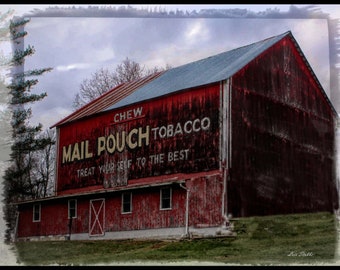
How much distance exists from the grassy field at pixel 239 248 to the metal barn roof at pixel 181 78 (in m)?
6.05

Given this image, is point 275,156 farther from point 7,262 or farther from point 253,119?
point 7,262

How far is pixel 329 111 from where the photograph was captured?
26953mm

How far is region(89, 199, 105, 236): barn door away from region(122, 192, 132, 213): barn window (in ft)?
4.06

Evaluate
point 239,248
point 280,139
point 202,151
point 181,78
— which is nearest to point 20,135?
point 202,151

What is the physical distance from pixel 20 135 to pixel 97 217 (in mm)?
5539

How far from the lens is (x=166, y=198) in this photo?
23281mm

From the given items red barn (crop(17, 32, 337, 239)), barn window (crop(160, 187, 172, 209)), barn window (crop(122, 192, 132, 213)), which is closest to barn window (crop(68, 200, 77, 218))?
red barn (crop(17, 32, 337, 239))

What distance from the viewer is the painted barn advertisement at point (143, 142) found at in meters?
22.9

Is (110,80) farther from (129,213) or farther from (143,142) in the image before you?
(129,213)

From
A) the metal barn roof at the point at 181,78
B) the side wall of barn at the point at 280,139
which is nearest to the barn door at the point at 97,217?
the metal barn roof at the point at 181,78

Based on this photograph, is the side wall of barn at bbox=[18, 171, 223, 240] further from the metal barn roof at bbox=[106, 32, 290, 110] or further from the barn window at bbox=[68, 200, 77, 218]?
the metal barn roof at bbox=[106, 32, 290, 110]

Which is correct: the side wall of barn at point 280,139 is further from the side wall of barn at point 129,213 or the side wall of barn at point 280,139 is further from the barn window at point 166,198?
the barn window at point 166,198

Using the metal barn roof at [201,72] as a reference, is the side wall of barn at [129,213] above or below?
below

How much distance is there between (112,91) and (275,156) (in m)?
9.80
